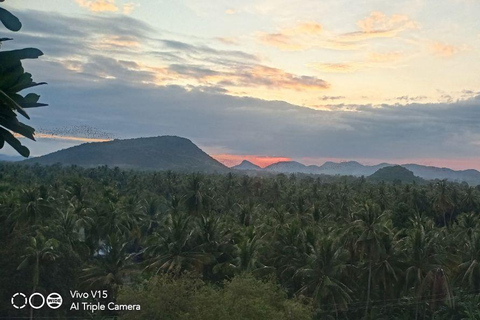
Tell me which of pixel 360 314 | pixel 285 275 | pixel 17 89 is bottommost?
pixel 360 314

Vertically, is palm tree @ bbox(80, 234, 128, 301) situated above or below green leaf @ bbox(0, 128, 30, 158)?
below

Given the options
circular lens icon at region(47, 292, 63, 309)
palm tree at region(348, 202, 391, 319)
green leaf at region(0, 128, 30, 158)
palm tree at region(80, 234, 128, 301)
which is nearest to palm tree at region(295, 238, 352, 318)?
palm tree at region(348, 202, 391, 319)

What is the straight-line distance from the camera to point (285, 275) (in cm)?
4581

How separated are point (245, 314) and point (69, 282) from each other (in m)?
23.0

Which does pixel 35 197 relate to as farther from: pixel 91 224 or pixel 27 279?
pixel 27 279

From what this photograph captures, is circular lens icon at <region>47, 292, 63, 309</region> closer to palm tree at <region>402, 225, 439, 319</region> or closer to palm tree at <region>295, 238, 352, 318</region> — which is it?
palm tree at <region>295, 238, 352, 318</region>

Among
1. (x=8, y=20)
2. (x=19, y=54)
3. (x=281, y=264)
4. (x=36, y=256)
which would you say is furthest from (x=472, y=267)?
(x=8, y=20)

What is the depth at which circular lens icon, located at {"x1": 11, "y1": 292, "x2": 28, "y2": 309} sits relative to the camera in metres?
39.5

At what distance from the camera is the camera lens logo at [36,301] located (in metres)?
39.4

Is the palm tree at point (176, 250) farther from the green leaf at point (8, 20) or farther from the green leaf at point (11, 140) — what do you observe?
the green leaf at point (8, 20)

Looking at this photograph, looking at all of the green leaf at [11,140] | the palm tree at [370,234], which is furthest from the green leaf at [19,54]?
the palm tree at [370,234]

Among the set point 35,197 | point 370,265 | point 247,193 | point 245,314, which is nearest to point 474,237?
point 370,265

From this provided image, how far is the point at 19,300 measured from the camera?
135ft

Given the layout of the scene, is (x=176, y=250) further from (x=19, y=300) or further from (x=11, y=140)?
(x=11, y=140)
